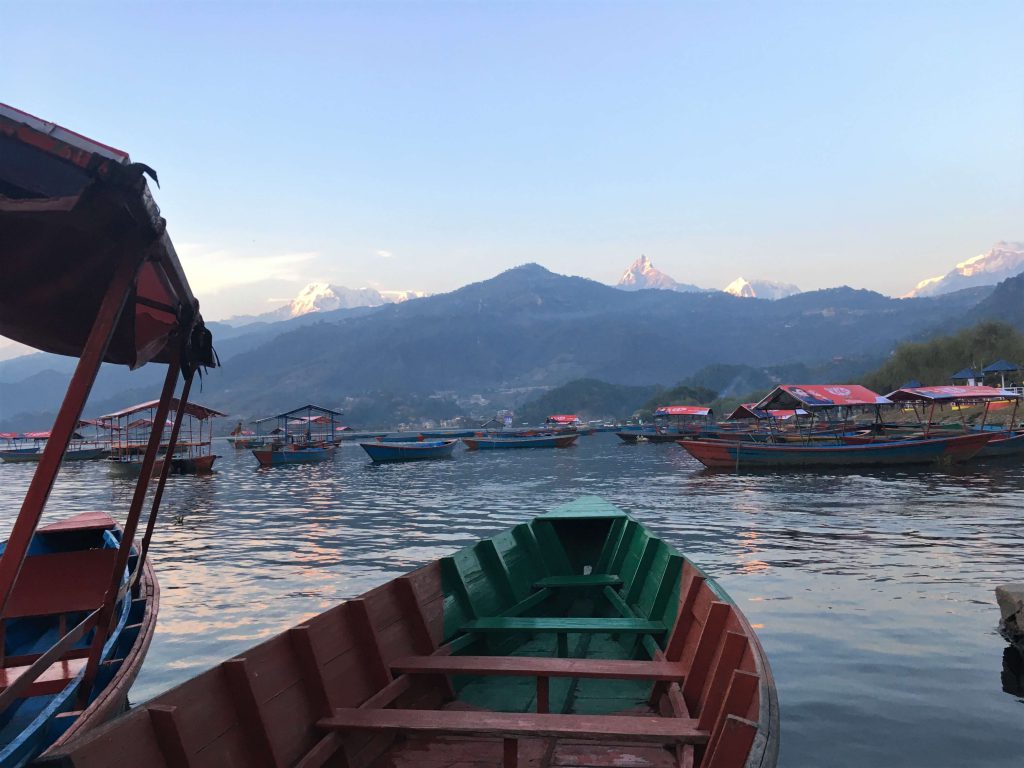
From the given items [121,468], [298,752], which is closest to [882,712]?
[298,752]

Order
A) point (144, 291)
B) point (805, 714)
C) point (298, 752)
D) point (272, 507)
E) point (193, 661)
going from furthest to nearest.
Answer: point (272, 507), point (193, 661), point (805, 714), point (144, 291), point (298, 752)

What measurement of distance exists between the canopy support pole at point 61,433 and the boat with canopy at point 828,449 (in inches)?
1935

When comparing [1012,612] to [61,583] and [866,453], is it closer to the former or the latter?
[61,583]

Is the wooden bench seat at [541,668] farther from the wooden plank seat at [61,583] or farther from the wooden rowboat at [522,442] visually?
the wooden rowboat at [522,442]

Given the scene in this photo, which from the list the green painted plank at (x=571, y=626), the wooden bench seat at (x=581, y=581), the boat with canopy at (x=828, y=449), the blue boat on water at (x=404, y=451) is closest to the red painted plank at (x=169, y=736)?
the green painted plank at (x=571, y=626)

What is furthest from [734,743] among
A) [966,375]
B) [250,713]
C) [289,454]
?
[966,375]

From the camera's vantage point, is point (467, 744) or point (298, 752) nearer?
point (298, 752)

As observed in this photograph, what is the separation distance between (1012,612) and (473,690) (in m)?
8.58

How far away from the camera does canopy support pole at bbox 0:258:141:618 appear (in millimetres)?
3660

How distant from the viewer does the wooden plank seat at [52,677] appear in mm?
7473

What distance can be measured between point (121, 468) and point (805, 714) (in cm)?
6214

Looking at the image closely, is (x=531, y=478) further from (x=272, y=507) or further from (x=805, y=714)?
(x=805, y=714)

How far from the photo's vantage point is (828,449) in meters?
47.0

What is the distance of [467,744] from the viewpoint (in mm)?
6230
